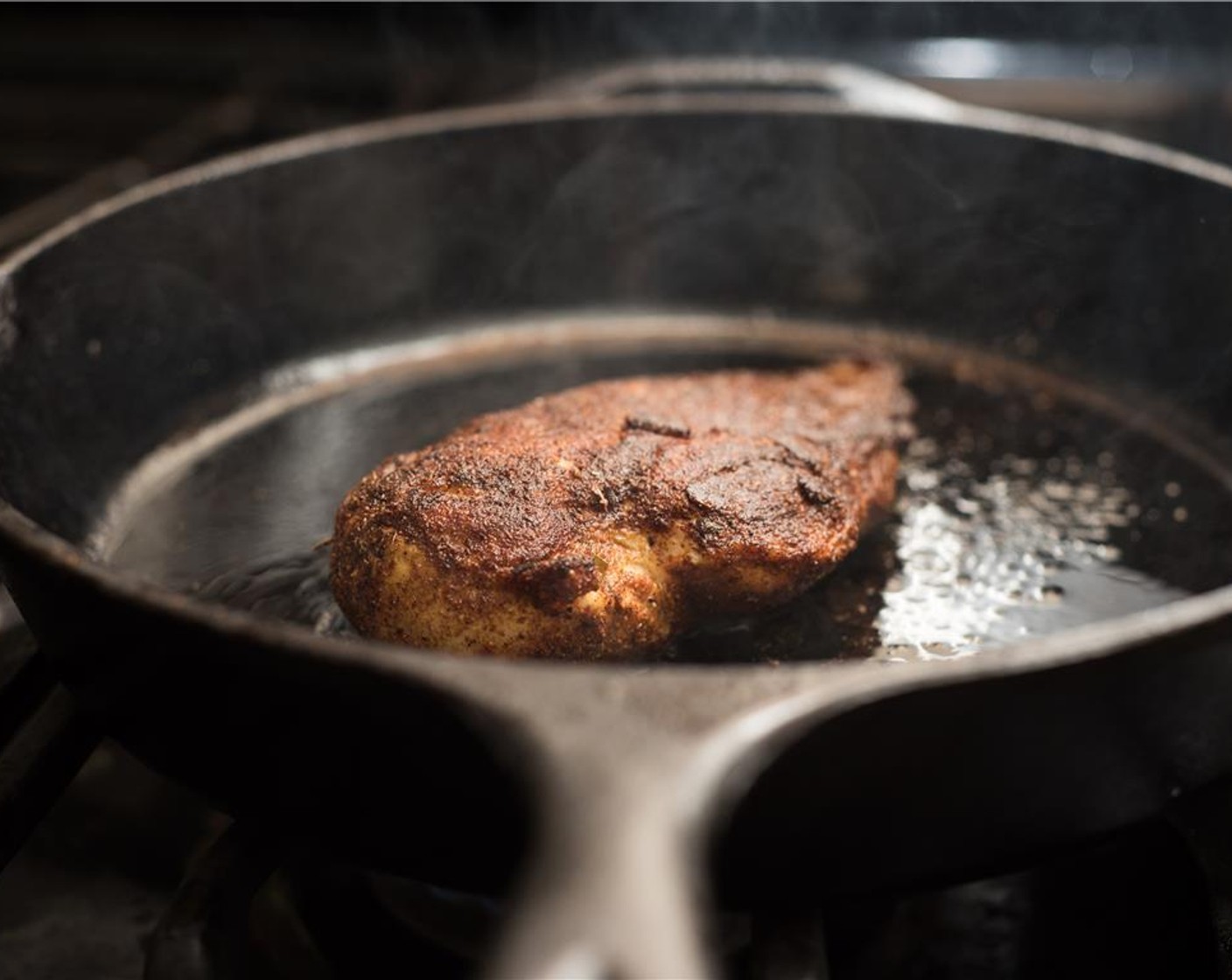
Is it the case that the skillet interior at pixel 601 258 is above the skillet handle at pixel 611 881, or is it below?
above

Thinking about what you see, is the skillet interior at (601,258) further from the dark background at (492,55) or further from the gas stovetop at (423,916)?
the dark background at (492,55)

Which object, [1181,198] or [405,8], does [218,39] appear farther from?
[1181,198]

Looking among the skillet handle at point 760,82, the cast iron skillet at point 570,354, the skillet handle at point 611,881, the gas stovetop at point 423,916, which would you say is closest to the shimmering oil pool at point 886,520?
the cast iron skillet at point 570,354

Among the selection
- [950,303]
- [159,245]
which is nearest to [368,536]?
[159,245]

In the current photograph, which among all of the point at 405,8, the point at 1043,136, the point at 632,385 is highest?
the point at 405,8

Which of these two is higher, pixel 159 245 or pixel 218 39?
pixel 218 39

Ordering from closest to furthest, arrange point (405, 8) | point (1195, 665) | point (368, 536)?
point (1195, 665), point (368, 536), point (405, 8)

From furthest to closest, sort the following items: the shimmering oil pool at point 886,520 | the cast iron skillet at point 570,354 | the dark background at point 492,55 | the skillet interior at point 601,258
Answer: the dark background at point 492,55 → the skillet interior at point 601,258 → the shimmering oil pool at point 886,520 → the cast iron skillet at point 570,354
